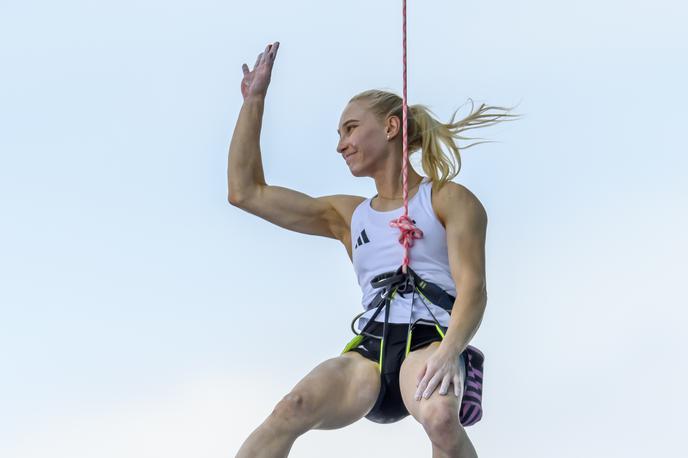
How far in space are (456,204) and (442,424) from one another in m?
1.12

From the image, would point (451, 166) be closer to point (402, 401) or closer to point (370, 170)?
point (370, 170)

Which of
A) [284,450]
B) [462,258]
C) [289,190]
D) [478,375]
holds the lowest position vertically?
[284,450]

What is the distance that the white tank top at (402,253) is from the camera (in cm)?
582

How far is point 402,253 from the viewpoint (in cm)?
589

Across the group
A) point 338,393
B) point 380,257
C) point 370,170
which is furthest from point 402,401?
point 370,170

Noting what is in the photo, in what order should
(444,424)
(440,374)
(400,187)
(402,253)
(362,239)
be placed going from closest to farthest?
(444,424), (440,374), (402,253), (362,239), (400,187)

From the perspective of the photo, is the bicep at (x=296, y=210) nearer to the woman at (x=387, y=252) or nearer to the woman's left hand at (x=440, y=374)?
the woman at (x=387, y=252)

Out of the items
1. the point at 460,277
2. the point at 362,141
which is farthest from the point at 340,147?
the point at 460,277

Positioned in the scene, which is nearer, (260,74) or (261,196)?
(261,196)

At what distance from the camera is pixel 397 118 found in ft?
20.5

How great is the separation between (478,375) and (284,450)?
1025mm

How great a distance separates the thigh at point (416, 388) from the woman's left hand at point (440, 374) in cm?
2

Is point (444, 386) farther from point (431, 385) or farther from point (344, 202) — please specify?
point (344, 202)

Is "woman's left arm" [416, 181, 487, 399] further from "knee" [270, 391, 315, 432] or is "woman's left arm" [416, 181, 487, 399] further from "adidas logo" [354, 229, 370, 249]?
"knee" [270, 391, 315, 432]
